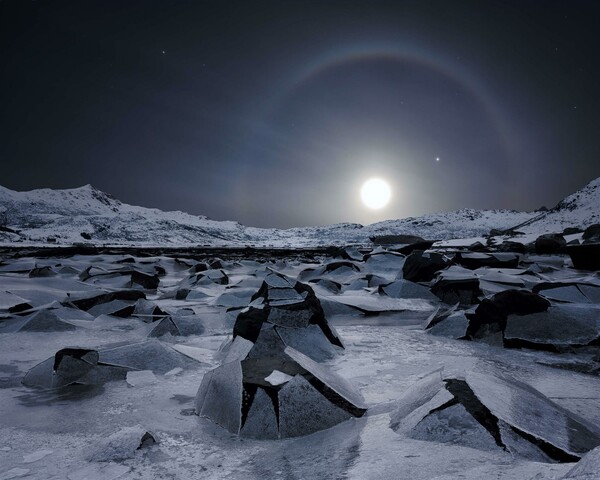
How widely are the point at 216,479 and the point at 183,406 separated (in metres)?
0.46

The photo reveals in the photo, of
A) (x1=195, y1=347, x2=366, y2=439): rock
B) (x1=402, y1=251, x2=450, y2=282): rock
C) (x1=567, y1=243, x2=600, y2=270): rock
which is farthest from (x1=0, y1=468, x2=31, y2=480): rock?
(x1=567, y1=243, x2=600, y2=270): rock

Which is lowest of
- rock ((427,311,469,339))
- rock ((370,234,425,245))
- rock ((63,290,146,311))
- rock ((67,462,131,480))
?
rock ((427,311,469,339))

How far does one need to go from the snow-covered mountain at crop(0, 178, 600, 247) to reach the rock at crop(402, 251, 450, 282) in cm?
2210

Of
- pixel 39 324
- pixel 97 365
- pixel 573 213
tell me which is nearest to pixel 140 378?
pixel 97 365

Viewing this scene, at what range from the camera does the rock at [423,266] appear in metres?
3.98

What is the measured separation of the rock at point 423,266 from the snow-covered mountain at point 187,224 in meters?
22.1

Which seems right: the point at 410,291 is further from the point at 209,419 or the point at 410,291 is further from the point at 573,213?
the point at 573,213

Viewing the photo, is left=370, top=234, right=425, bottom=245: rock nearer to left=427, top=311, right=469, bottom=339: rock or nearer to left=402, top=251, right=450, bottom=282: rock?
left=402, top=251, right=450, bottom=282: rock

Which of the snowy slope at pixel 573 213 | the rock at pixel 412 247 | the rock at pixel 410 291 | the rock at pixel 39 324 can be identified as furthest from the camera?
the snowy slope at pixel 573 213

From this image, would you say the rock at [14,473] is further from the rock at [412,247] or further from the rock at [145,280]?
the rock at [412,247]

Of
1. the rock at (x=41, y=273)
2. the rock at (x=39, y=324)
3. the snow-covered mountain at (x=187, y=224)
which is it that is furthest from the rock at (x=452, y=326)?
the snow-covered mountain at (x=187, y=224)

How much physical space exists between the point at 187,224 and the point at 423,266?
71088 millimetres

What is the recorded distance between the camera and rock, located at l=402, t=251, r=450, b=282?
3.98 metres

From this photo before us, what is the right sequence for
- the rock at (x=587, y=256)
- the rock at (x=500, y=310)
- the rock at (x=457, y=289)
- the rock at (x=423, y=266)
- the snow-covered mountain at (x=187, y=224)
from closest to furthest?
the rock at (x=500, y=310) < the rock at (x=457, y=289) < the rock at (x=423, y=266) < the rock at (x=587, y=256) < the snow-covered mountain at (x=187, y=224)
